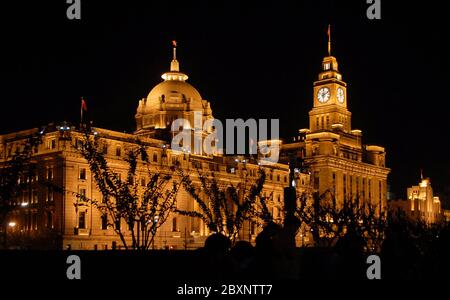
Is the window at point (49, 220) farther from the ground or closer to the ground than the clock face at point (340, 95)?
closer to the ground

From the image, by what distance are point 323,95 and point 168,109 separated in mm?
39513

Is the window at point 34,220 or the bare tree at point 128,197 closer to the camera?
the bare tree at point 128,197

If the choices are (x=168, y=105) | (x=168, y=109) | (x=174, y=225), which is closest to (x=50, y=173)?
(x=174, y=225)

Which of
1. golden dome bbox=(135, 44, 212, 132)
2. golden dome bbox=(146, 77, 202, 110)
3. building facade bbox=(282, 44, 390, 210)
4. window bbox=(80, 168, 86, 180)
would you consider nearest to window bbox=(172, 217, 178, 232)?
window bbox=(80, 168, 86, 180)

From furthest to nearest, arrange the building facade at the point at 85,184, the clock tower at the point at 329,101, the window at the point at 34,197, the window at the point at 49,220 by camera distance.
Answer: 1. the clock tower at the point at 329,101
2. the window at the point at 34,197
3. the window at the point at 49,220
4. the building facade at the point at 85,184

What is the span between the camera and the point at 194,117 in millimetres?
110438

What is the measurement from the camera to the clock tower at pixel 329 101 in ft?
447

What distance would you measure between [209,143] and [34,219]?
119 feet

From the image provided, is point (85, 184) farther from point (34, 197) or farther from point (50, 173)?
point (34, 197)

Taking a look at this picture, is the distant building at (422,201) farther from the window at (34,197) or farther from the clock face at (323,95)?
the window at (34,197)

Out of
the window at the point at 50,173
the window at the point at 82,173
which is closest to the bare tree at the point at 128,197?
the window at the point at 82,173

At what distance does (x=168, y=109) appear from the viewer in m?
111
